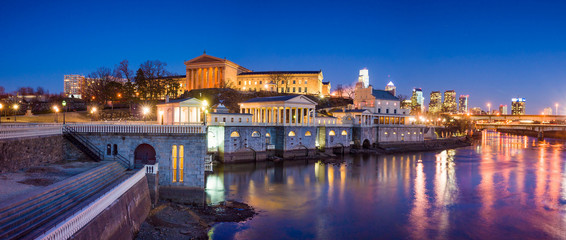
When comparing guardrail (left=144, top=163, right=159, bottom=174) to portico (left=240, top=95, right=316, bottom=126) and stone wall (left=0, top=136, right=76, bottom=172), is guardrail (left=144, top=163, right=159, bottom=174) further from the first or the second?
portico (left=240, top=95, right=316, bottom=126)

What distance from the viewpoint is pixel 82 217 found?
1220 cm

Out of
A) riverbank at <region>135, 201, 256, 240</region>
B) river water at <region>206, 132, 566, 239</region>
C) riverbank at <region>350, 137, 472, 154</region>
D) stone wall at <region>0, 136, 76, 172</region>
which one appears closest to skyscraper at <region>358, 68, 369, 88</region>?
riverbank at <region>350, 137, 472, 154</region>

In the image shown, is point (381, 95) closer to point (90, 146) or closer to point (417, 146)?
point (417, 146)

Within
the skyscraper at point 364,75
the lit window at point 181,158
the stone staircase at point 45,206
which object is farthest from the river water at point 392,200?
the skyscraper at point 364,75

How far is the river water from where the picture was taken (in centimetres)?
2328

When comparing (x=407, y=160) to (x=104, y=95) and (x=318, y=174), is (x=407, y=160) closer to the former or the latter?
(x=318, y=174)

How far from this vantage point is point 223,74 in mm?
111625

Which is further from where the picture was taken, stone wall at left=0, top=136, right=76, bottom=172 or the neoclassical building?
the neoclassical building

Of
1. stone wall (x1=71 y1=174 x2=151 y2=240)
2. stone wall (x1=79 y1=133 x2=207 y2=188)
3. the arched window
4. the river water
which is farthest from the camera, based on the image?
the arched window

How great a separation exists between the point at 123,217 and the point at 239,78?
108 metres

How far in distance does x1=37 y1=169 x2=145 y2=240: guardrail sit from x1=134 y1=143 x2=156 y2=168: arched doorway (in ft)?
24.7

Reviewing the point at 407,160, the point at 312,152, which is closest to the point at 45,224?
the point at 312,152

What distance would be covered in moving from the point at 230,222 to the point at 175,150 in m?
6.81

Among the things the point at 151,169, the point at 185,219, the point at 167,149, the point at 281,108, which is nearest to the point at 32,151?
the point at 151,169
